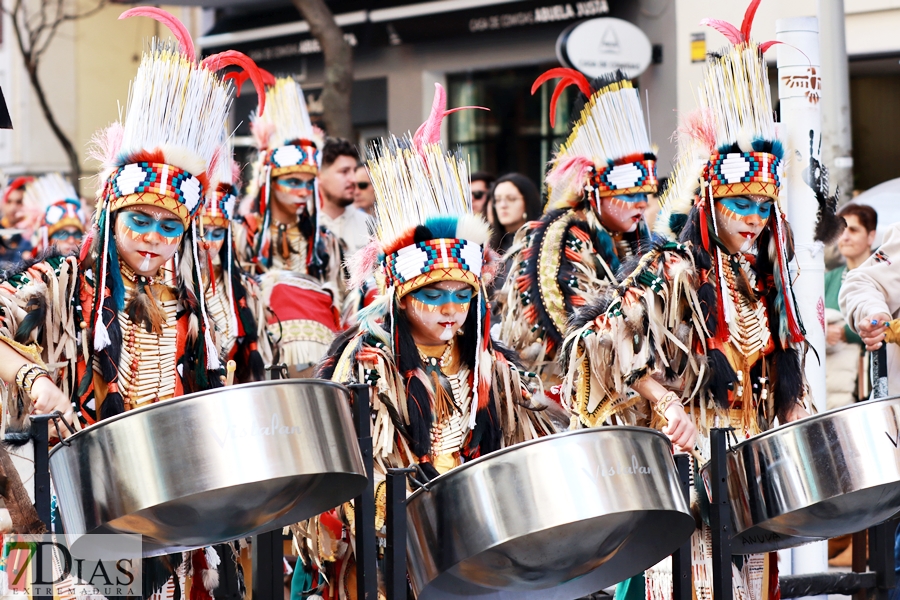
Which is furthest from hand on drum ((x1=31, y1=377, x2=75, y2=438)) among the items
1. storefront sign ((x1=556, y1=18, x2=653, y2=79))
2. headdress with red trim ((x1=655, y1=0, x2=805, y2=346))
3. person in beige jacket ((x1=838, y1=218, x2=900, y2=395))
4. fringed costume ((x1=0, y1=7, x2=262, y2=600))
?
storefront sign ((x1=556, y1=18, x2=653, y2=79))

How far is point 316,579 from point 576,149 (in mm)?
2189

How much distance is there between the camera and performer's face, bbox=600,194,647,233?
4.47 meters

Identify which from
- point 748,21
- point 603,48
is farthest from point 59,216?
point 748,21

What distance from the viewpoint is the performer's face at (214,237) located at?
464cm

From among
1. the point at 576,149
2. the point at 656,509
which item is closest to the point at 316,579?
the point at 656,509

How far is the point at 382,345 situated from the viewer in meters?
2.93

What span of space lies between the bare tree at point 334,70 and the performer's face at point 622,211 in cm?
368

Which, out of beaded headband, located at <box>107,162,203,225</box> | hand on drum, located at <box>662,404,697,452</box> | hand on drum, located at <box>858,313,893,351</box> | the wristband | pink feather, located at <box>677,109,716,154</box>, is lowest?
hand on drum, located at <box>662,404,697,452</box>

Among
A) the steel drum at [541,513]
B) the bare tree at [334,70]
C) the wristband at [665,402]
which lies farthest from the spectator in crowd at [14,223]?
the steel drum at [541,513]

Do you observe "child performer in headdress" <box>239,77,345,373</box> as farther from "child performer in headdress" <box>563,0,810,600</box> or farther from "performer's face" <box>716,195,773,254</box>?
"performer's face" <box>716,195,773,254</box>

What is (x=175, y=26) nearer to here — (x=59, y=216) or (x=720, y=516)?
(x=720, y=516)

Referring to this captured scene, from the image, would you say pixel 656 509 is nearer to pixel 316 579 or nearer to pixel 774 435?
pixel 774 435

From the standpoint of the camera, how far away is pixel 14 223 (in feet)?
25.4

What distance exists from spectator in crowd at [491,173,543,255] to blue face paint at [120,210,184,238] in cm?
276
